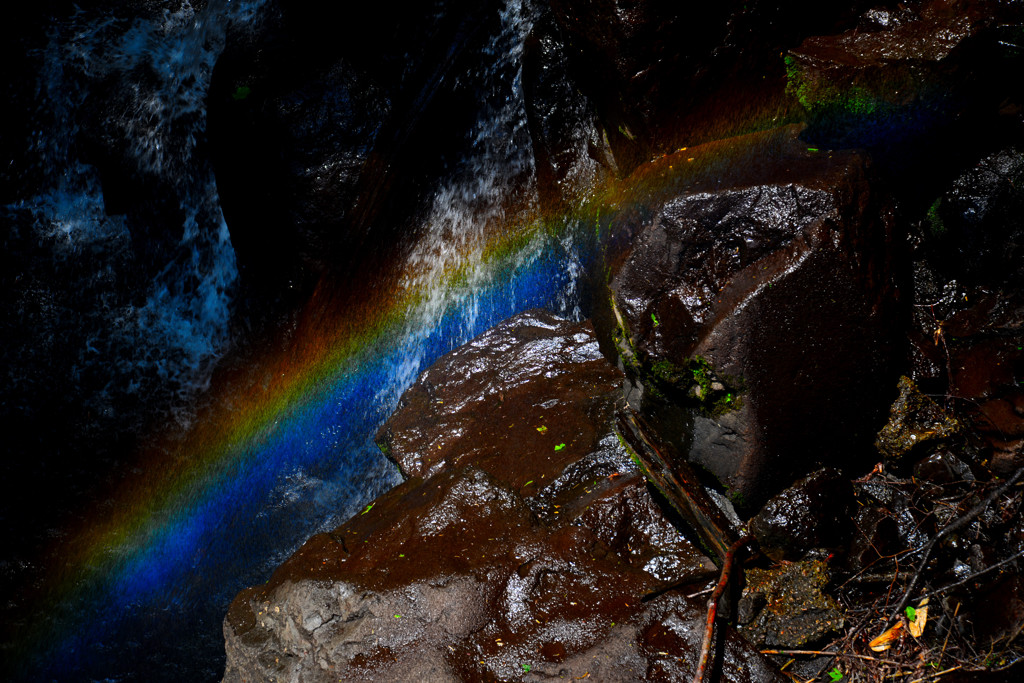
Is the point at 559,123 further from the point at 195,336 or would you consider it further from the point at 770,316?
the point at 195,336

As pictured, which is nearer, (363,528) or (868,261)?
(868,261)

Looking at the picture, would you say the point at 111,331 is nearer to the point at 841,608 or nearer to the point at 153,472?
the point at 153,472

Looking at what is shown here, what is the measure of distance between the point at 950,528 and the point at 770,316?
4.05 ft

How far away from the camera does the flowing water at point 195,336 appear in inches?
190

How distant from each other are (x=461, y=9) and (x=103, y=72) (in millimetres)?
3421

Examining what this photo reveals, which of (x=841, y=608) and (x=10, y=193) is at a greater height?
(x=10, y=193)

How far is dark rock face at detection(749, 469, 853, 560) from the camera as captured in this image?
8.55 ft

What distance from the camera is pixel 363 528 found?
130 inches

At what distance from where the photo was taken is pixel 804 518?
2.62 meters

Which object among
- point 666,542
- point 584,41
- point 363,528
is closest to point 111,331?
point 363,528

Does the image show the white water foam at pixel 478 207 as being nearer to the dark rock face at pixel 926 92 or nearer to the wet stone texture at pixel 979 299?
the dark rock face at pixel 926 92

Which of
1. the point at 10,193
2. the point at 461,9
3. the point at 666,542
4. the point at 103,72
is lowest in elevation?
the point at 666,542

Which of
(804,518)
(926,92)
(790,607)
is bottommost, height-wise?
(790,607)

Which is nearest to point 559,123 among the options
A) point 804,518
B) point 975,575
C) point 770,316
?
point 770,316
